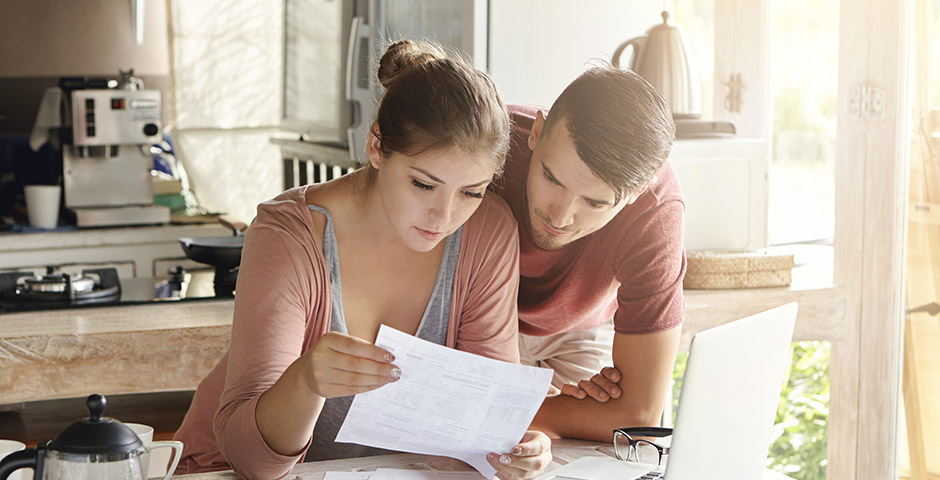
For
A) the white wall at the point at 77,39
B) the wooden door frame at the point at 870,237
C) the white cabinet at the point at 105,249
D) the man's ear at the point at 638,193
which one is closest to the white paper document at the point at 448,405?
the man's ear at the point at 638,193

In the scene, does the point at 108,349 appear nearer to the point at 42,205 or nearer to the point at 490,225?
the point at 490,225

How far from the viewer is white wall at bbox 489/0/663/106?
2.81 metres

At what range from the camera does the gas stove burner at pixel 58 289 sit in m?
2.47

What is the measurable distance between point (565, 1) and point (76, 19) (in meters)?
2.99

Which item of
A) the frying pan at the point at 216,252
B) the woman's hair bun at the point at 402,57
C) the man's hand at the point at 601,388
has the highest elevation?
the woman's hair bun at the point at 402,57

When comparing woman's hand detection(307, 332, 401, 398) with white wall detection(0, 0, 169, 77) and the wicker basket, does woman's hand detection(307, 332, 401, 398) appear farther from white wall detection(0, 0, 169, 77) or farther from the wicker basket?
white wall detection(0, 0, 169, 77)

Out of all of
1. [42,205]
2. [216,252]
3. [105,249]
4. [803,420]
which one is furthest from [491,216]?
[42,205]

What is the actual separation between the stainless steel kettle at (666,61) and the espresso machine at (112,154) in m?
1.89

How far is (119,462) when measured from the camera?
1005 millimetres

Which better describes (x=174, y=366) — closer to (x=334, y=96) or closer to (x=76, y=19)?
(x=334, y=96)

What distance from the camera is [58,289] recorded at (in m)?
2.50

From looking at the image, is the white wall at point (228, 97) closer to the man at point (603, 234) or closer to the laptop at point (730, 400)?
the man at point (603, 234)

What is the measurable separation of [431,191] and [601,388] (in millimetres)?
497

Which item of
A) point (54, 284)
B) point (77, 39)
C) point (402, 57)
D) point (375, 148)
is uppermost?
point (77, 39)
